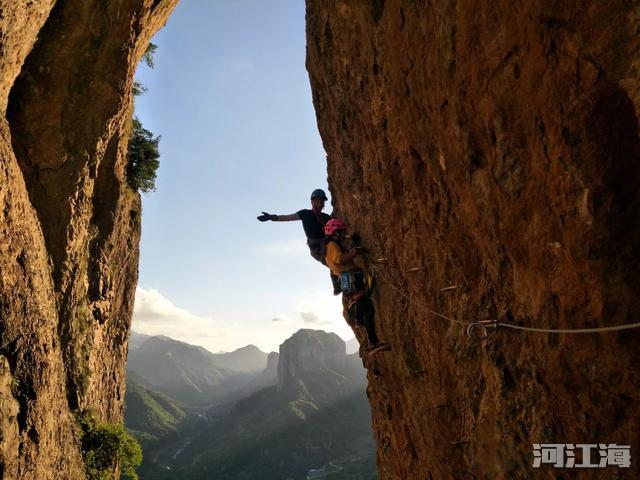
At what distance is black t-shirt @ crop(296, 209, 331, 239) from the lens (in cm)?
1065

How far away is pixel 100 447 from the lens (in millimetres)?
16000

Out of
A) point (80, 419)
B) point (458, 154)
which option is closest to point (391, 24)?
point (458, 154)

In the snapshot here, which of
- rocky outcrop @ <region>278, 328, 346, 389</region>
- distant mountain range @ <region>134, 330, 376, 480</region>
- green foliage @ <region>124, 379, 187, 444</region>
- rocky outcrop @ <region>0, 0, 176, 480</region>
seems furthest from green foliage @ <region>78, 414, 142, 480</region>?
rocky outcrop @ <region>278, 328, 346, 389</region>

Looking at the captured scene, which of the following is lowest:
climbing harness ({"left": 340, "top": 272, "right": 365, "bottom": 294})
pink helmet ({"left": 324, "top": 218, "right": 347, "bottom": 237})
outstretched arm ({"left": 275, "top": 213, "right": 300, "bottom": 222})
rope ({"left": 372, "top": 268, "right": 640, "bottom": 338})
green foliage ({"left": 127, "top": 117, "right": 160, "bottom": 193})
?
rope ({"left": 372, "top": 268, "right": 640, "bottom": 338})

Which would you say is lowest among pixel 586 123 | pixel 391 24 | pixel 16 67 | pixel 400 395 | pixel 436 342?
pixel 400 395

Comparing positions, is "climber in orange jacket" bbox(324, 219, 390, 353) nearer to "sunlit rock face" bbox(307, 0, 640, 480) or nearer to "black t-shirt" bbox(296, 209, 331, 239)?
"sunlit rock face" bbox(307, 0, 640, 480)

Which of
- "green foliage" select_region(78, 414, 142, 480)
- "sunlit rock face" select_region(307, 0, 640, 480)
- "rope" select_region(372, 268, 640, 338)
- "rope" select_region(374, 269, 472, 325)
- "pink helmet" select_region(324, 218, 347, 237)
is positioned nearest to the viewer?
"rope" select_region(372, 268, 640, 338)

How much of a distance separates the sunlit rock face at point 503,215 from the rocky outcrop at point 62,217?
30.3ft

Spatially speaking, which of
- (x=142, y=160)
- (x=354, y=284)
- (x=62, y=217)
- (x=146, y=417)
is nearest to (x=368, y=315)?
(x=354, y=284)

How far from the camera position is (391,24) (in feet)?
22.4

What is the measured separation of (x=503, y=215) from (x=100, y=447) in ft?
54.2

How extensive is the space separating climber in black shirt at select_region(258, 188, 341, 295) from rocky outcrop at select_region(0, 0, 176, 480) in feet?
23.5

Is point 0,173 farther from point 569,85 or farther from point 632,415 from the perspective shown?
point 632,415

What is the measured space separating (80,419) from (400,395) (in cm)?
1240
